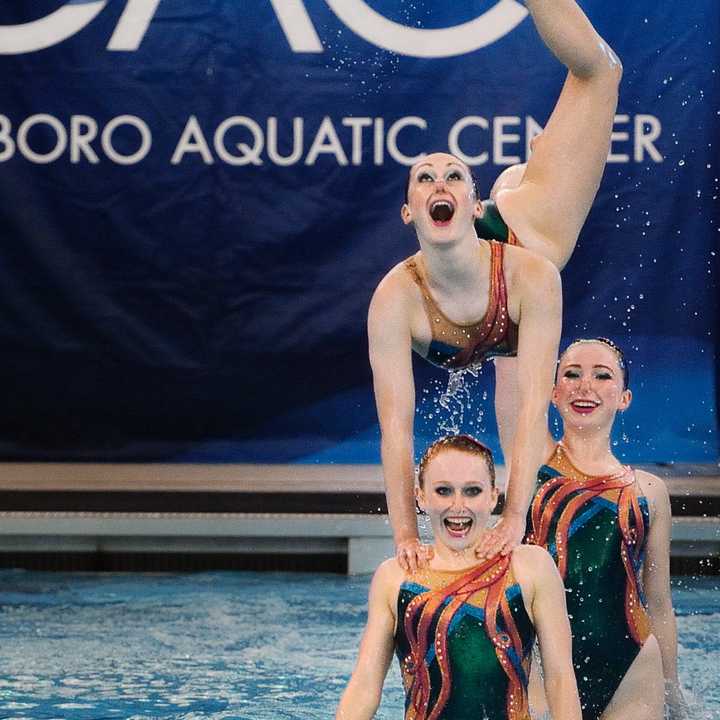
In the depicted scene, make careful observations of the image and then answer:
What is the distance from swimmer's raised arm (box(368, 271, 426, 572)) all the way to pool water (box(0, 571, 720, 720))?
150cm

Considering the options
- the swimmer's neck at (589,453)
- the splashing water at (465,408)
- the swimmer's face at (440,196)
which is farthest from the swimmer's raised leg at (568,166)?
the splashing water at (465,408)

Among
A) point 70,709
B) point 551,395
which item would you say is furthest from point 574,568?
point 70,709

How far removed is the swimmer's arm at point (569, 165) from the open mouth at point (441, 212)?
71 centimetres

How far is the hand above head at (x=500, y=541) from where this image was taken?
3.31 meters

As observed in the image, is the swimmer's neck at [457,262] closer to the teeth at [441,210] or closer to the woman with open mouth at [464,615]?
the teeth at [441,210]

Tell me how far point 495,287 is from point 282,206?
446cm

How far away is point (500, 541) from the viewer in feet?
10.9

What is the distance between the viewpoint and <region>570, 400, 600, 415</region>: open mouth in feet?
12.9

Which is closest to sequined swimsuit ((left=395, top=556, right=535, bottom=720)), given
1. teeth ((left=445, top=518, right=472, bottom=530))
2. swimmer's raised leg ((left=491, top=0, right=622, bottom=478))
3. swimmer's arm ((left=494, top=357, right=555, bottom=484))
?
teeth ((left=445, top=518, right=472, bottom=530))

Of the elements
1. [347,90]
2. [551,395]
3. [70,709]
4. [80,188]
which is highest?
[347,90]

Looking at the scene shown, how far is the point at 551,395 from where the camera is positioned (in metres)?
3.73

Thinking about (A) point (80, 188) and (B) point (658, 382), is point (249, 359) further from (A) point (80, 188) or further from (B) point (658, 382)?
(B) point (658, 382)

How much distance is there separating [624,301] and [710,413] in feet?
2.48

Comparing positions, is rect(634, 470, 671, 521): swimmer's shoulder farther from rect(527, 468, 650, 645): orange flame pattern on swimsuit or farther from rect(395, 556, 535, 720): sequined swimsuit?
rect(395, 556, 535, 720): sequined swimsuit
